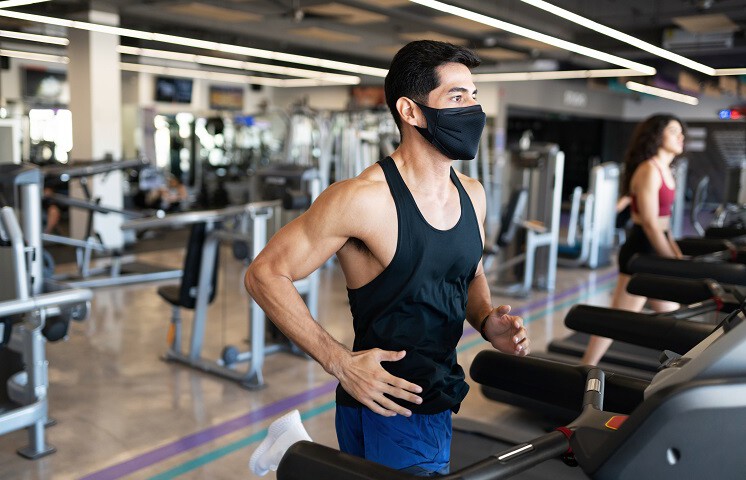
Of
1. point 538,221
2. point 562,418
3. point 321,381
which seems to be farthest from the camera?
point 538,221

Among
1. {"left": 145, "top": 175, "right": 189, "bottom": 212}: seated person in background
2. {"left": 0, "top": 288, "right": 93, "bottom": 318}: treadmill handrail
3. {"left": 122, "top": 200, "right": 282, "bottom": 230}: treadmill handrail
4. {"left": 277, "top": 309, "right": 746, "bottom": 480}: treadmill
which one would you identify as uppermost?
{"left": 277, "top": 309, "right": 746, "bottom": 480}: treadmill

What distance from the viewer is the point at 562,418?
363cm

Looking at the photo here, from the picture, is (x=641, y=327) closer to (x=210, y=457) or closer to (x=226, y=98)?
(x=210, y=457)

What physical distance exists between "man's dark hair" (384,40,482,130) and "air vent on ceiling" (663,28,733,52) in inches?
325

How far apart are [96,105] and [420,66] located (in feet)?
25.2

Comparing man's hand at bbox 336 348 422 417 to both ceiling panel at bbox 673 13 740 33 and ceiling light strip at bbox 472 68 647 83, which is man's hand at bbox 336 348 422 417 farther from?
ceiling light strip at bbox 472 68 647 83

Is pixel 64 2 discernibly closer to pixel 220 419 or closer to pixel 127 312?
pixel 127 312

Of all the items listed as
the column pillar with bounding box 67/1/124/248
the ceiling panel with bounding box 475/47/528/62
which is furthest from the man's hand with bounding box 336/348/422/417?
the ceiling panel with bounding box 475/47/528/62

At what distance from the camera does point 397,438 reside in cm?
160

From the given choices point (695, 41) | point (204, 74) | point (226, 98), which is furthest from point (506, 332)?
point (226, 98)

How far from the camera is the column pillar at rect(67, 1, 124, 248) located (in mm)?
8344

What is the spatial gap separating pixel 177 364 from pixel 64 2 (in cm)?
563

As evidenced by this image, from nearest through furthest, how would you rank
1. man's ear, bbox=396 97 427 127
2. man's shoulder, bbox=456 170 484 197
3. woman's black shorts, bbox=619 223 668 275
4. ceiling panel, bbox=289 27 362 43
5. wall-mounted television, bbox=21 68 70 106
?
man's ear, bbox=396 97 427 127 → man's shoulder, bbox=456 170 484 197 → woman's black shorts, bbox=619 223 668 275 → ceiling panel, bbox=289 27 362 43 → wall-mounted television, bbox=21 68 70 106

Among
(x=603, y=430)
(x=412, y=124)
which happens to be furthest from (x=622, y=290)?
(x=603, y=430)
